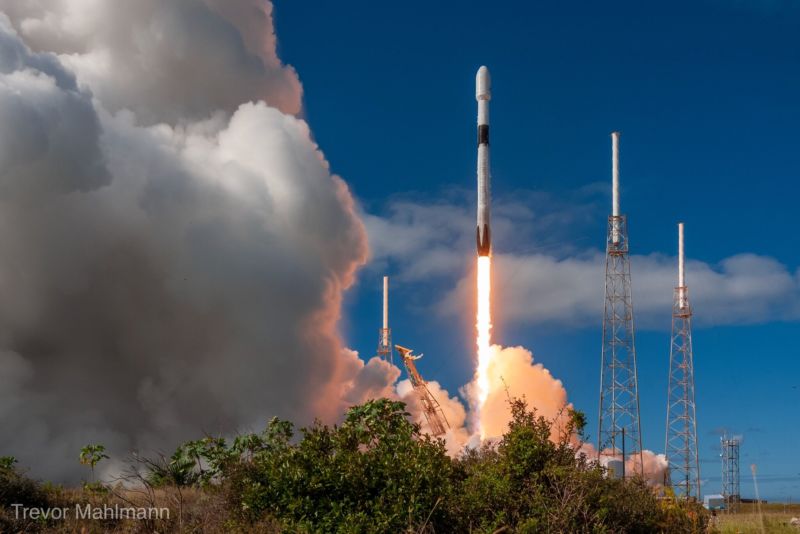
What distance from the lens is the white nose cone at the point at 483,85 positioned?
6988 cm

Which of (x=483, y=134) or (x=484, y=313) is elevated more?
(x=483, y=134)

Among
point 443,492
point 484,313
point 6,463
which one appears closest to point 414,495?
point 443,492

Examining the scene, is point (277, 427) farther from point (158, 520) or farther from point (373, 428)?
point (158, 520)

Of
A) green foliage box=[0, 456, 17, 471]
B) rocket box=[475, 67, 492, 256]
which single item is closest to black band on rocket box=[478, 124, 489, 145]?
rocket box=[475, 67, 492, 256]

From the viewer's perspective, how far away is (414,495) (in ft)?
59.4

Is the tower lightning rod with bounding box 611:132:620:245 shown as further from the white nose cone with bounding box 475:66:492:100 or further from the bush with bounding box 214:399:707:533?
the bush with bounding box 214:399:707:533

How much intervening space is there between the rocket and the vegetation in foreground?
43.5 m

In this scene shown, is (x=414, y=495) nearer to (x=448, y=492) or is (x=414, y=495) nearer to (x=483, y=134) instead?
(x=448, y=492)

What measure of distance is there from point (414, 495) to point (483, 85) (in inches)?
2225

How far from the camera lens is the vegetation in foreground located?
58.2 ft

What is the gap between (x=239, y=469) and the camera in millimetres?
20750

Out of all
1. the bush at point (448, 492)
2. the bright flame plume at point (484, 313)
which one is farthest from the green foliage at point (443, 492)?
the bright flame plume at point (484, 313)

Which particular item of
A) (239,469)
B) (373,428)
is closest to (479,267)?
(373,428)

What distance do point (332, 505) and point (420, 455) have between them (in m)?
2.67
